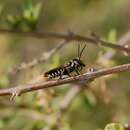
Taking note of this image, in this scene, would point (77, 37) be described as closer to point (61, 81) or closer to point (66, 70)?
point (66, 70)

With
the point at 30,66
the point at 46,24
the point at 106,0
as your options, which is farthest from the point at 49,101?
the point at 46,24

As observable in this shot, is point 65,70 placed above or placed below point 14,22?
below

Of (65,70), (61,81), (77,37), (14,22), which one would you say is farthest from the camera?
(14,22)

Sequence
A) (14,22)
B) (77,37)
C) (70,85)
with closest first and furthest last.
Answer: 1. (77,37)
2. (14,22)
3. (70,85)

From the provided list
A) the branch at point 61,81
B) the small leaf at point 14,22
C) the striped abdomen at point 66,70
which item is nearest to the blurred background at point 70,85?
the small leaf at point 14,22

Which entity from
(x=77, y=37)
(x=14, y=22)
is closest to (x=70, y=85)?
(x=14, y=22)

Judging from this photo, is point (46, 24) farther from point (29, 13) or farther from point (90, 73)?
point (90, 73)

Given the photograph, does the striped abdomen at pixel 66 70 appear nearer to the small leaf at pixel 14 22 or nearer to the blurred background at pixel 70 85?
the blurred background at pixel 70 85

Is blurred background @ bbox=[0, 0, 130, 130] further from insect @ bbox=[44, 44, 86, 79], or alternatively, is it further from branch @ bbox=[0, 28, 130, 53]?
insect @ bbox=[44, 44, 86, 79]

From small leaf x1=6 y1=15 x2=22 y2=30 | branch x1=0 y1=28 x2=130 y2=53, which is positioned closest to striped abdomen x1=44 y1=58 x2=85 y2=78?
branch x1=0 y1=28 x2=130 y2=53
